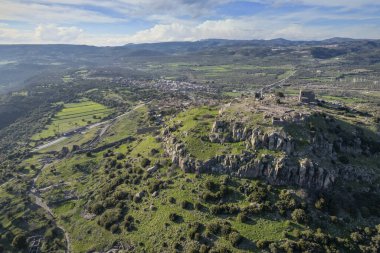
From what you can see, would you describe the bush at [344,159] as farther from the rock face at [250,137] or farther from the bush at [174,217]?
the bush at [174,217]

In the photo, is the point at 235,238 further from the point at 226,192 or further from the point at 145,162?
the point at 145,162

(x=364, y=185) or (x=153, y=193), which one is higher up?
(x=364, y=185)

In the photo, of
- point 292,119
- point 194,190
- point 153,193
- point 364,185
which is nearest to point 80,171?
point 153,193

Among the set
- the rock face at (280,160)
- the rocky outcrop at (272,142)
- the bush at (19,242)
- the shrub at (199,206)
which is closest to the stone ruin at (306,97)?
the rock face at (280,160)

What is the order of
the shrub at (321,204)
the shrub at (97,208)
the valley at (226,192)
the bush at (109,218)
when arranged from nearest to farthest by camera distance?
the valley at (226,192)
the shrub at (321,204)
the bush at (109,218)
the shrub at (97,208)

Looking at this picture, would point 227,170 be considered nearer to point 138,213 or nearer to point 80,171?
point 138,213

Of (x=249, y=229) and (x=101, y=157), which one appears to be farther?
(x=101, y=157)

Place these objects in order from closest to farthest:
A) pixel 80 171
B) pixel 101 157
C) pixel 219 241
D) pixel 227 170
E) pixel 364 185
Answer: pixel 219 241 → pixel 364 185 → pixel 227 170 → pixel 80 171 → pixel 101 157

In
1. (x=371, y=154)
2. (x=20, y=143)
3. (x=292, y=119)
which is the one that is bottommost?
(x=20, y=143)
